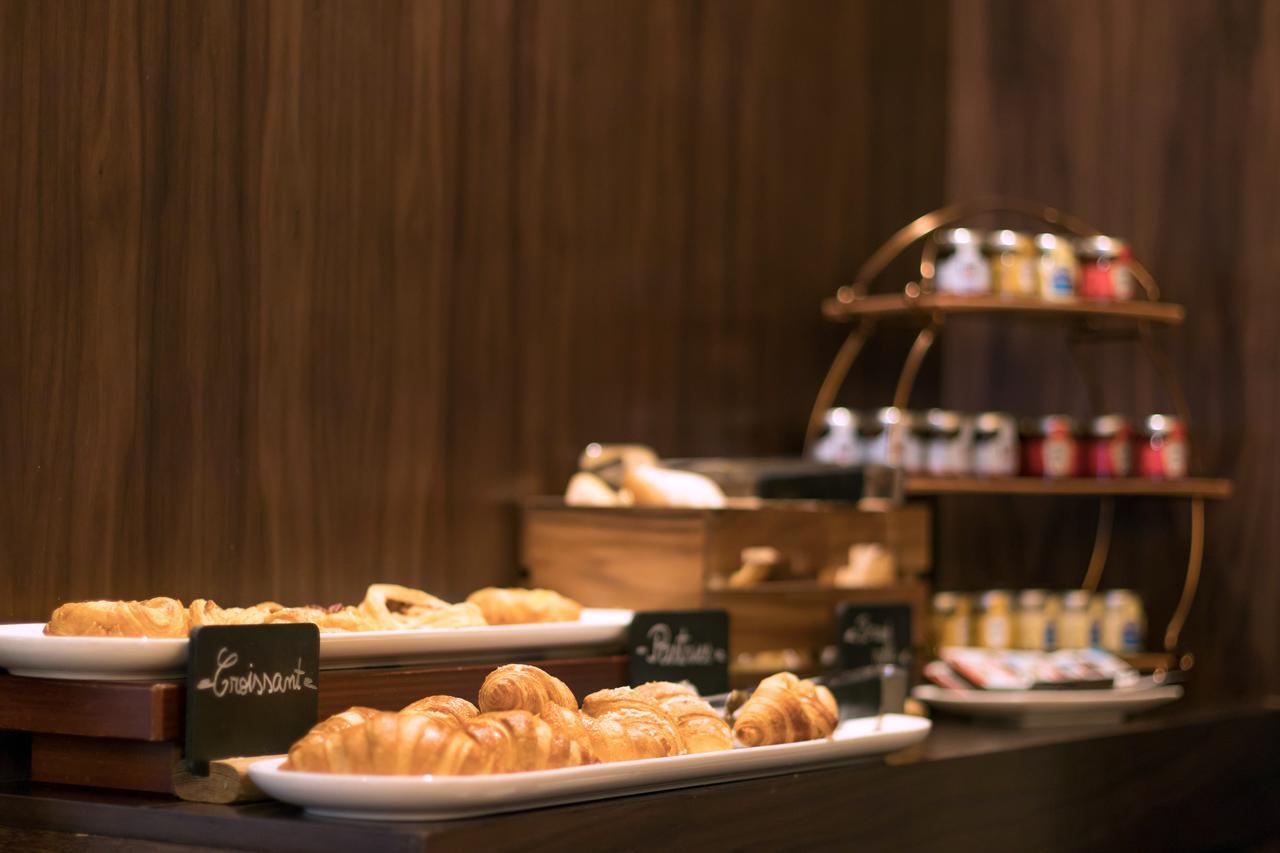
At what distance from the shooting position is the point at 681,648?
1.87 meters

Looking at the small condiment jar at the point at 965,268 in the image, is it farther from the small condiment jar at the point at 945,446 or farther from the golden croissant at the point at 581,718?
the golden croissant at the point at 581,718

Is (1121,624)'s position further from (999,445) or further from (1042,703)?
(1042,703)

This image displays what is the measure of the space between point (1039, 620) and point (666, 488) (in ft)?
2.78

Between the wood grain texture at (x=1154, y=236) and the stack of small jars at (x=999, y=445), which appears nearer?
the stack of small jars at (x=999, y=445)

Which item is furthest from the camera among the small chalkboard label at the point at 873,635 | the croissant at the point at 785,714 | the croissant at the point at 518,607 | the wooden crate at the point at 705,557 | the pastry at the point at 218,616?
the small chalkboard label at the point at 873,635

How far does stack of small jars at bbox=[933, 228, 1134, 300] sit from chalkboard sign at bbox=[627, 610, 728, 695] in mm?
948

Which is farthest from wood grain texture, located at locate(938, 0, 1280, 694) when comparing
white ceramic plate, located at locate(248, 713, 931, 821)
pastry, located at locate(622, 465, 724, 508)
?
white ceramic plate, located at locate(248, 713, 931, 821)

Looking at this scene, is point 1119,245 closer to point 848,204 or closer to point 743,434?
point 848,204

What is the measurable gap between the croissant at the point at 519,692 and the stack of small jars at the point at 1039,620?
4.32 ft

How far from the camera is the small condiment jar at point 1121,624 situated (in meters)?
2.74

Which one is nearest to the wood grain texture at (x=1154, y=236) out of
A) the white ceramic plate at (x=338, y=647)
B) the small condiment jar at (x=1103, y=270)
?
the small condiment jar at (x=1103, y=270)

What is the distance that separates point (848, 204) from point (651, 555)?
1.03m

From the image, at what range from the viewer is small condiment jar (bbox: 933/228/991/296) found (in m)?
2.62

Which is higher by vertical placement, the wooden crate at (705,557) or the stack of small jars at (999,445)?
the stack of small jars at (999,445)
